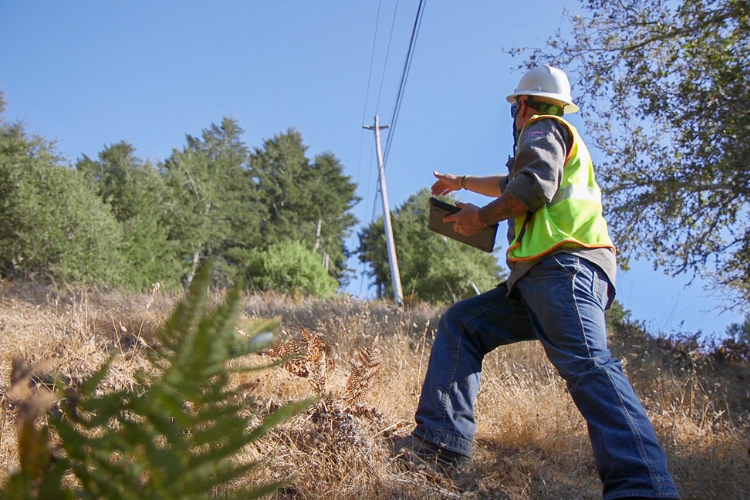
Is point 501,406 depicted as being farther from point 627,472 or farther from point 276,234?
point 276,234

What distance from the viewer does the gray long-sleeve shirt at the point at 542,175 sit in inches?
100

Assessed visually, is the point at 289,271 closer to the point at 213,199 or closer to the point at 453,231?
the point at 213,199

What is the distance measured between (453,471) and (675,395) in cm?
323

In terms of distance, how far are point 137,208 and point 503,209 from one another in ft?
111

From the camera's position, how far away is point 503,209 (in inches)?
105

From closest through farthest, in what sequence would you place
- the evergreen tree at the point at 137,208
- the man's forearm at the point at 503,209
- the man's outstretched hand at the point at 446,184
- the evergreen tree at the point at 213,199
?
1. the man's forearm at the point at 503,209
2. the man's outstretched hand at the point at 446,184
3. the evergreen tree at the point at 137,208
4. the evergreen tree at the point at 213,199

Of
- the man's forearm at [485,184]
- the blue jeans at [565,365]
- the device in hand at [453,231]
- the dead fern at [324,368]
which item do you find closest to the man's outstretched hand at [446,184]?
the man's forearm at [485,184]

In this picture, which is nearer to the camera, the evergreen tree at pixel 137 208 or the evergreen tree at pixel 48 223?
the evergreen tree at pixel 48 223

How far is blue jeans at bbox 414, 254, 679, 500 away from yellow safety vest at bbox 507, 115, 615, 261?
85mm

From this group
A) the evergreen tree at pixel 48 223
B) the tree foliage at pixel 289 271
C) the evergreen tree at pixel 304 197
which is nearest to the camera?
the evergreen tree at pixel 48 223

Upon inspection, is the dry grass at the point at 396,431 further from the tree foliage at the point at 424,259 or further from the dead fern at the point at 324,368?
the tree foliage at the point at 424,259

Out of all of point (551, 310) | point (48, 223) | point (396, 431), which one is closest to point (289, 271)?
point (48, 223)

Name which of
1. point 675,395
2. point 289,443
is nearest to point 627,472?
point 289,443

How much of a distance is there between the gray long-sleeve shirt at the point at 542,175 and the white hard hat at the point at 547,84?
0.28 meters
